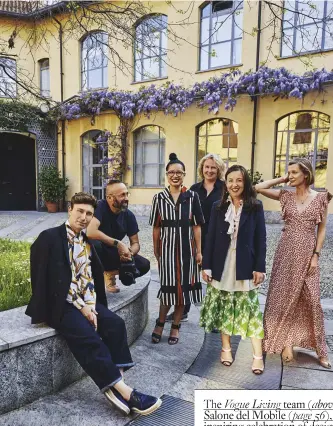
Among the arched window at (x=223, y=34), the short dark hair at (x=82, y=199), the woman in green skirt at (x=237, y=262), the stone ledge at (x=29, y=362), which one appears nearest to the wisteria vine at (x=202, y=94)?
the arched window at (x=223, y=34)

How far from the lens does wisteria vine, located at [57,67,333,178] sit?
9602 millimetres

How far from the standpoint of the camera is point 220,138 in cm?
1157

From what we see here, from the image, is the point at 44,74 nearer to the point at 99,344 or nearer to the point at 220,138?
the point at 220,138

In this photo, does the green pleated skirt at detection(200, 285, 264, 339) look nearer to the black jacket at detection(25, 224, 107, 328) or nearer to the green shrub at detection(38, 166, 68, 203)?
the black jacket at detection(25, 224, 107, 328)

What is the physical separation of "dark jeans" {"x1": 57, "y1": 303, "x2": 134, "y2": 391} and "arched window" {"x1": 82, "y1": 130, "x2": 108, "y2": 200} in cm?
1196

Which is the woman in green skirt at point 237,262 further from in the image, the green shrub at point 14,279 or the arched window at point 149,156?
the arched window at point 149,156

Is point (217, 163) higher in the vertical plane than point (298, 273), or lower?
higher

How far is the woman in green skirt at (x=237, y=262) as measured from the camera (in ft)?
9.21

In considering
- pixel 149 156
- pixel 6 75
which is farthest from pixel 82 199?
pixel 149 156

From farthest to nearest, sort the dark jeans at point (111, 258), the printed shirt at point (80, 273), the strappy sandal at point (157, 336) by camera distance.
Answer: the strappy sandal at point (157, 336)
the dark jeans at point (111, 258)
the printed shirt at point (80, 273)

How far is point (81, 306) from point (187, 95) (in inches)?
388

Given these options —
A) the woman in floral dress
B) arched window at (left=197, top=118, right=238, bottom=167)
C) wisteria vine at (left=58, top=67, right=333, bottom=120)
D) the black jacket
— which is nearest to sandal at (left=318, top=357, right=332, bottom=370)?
the woman in floral dress

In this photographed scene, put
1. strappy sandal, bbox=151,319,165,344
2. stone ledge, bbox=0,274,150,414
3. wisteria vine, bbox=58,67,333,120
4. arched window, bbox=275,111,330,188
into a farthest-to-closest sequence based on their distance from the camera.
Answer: arched window, bbox=275,111,330,188
wisteria vine, bbox=58,67,333,120
strappy sandal, bbox=151,319,165,344
stone ledge, bbox=0,274,150,414

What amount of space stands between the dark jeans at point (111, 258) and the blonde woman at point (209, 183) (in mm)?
750
